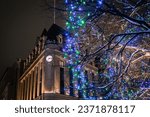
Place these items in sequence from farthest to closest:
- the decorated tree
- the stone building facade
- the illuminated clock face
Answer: the illuminated clock face → the stone building facade → the decorated tree

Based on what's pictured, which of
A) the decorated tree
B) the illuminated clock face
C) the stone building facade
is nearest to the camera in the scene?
the decorated tree

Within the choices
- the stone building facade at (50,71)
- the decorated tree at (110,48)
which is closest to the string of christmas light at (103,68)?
the decorated tree at (110,48)

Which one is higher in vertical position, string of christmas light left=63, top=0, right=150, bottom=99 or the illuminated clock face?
the illuminated clock face

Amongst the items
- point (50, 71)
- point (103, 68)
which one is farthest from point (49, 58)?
point (103, 68)

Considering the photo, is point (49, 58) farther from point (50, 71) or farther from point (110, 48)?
point (110, 48)

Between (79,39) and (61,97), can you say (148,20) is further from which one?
(61,97)

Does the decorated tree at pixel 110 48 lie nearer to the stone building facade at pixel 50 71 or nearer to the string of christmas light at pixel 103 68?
the string of christmas light at pixel 103 68

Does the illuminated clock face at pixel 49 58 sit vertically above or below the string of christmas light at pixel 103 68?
above

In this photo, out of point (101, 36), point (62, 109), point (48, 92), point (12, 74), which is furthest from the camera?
point (12, 74)

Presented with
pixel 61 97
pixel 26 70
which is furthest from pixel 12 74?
pixel 61 97

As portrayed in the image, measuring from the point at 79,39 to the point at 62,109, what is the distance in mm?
3984

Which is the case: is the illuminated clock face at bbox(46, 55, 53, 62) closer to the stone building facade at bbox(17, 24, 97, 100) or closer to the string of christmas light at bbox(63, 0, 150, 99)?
the stone building facade at bbox(17, 24, 97, 100)

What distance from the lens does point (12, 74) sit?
48312 millimetres

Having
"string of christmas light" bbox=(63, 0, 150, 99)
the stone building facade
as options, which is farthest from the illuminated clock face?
"string of christmas light" bbox=(63, 0, 150, 99)
